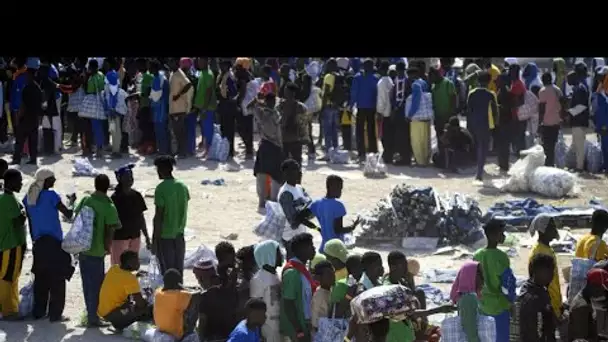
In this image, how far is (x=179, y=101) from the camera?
1716 cm

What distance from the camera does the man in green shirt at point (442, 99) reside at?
55.6ft

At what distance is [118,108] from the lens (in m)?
17.4

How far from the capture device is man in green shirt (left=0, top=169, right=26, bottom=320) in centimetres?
895

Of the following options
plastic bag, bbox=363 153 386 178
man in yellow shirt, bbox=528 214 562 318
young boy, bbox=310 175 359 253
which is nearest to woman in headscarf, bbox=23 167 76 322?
young boy, bbox=310 175 359 253

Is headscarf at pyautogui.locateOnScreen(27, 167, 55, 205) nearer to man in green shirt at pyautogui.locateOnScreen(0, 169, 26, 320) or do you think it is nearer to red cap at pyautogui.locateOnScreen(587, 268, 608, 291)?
man in green shirt at pyautogui.locateOnScreen(0, 169, 26, 320)

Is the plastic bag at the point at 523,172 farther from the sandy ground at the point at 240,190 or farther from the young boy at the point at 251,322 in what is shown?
the young boy at the point at 251,322

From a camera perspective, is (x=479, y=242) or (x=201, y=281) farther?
(x=479, y=242)

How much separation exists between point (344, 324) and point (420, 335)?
495mm

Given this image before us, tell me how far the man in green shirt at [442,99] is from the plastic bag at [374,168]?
116cm
